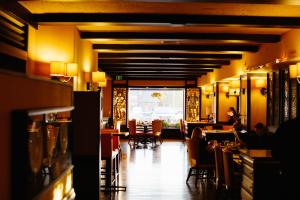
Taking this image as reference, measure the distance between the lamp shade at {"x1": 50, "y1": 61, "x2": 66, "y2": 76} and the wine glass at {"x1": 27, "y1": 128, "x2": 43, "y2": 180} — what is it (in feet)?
12.1

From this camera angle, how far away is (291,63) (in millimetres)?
7449

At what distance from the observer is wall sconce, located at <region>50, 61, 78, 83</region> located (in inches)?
271

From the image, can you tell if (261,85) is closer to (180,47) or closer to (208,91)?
(180,47)

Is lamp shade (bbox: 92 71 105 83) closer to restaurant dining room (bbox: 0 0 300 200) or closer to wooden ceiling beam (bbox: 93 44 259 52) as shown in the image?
restaurant dining room (bbox: 0 0 300 200)

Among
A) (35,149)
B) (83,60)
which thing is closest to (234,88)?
(83,60)

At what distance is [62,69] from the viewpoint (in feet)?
22.7

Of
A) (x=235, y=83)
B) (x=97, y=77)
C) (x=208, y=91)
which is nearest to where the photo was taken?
(x=97, y=77)

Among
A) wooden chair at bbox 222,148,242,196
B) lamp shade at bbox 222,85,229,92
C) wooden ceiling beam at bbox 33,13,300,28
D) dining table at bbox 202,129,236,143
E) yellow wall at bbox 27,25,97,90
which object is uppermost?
wooden ceiling beam at bbox 33,13,300,28

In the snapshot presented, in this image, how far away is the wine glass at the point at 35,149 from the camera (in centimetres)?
295

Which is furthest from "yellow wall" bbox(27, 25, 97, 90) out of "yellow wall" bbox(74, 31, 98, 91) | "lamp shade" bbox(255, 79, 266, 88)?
"lamp shade" bbox(255, 79, 266, 88)

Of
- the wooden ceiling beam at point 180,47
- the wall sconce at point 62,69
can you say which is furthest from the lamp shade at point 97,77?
the wall sconce at point 62,69

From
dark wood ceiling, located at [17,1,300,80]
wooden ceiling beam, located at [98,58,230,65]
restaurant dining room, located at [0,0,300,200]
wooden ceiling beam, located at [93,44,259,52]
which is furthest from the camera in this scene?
wooden ceiling beam, located at [98,58,230,65]

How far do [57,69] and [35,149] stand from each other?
12.9ft

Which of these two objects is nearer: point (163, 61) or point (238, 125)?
point (238, 125)
